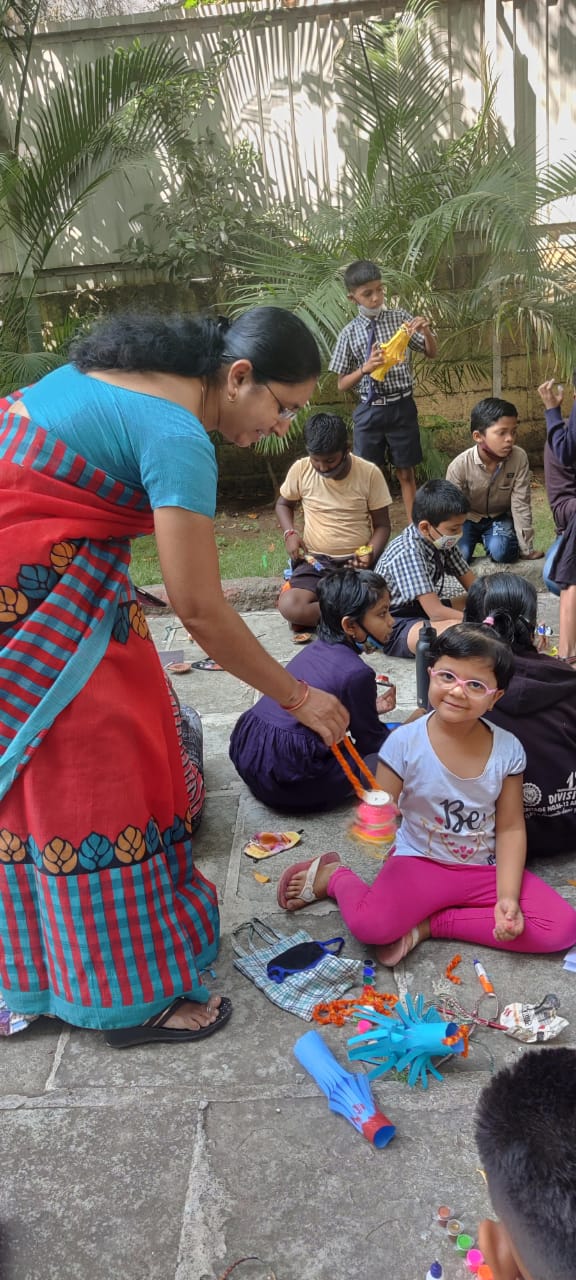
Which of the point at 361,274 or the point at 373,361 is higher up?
the point at 361,274

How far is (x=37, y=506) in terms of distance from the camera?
193 cm

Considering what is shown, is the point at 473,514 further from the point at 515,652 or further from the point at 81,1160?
the point at 81,1160

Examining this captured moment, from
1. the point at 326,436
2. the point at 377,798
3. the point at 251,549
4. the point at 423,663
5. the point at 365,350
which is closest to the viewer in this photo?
the point at 377,798

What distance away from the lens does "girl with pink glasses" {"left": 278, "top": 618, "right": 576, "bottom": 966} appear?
7.84 ft

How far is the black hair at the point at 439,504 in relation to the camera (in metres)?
4.28

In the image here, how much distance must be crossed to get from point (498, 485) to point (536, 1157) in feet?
15.0

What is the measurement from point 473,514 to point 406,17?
Answer: 3.69 metres

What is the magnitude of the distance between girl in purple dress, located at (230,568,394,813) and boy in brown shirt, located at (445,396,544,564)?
7.35 ft

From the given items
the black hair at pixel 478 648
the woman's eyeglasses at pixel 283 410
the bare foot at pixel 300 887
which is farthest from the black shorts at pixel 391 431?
the woman's eyeglasses at pixel 283 410

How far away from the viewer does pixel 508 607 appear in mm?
2965

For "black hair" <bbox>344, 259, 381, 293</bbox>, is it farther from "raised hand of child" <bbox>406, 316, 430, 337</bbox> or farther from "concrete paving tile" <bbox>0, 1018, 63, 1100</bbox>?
"concrete paving tile" <bbox>0, 1018, 63, 1100</bbox>

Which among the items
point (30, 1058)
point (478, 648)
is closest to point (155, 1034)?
point (30, 1058)

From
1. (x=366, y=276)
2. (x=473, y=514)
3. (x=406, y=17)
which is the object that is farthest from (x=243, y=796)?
(x=406, y=17)

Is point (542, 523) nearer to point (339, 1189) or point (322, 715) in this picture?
point (322, 715)
